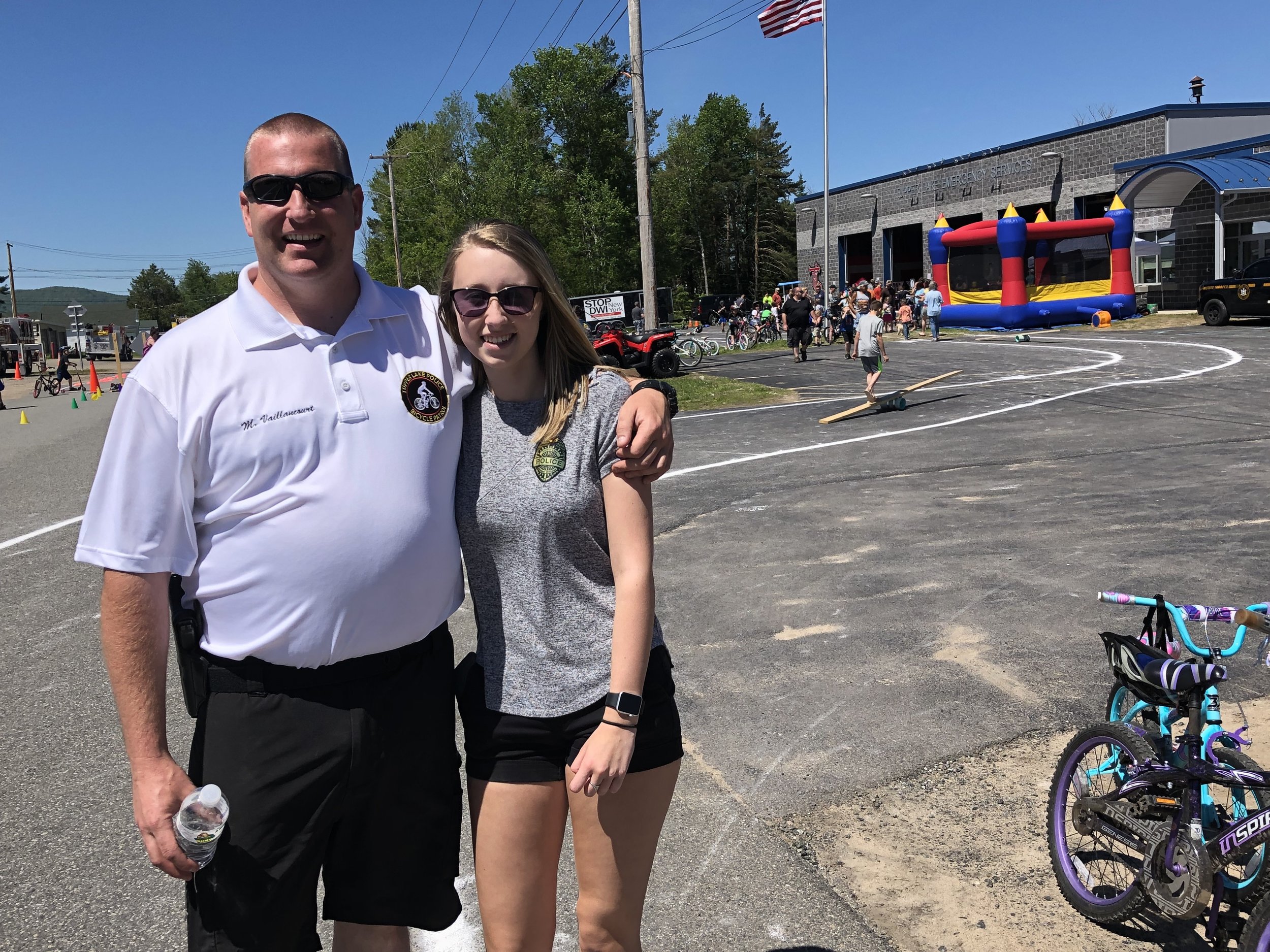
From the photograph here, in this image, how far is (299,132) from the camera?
2189 millimetres

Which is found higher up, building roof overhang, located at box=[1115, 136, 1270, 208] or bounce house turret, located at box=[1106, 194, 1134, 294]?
building roof overhang, located at box=[1115, 136, 1270, 208]

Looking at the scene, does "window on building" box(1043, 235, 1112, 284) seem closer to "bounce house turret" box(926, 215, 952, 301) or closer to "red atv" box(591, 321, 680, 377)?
"bounce house turret" box(926, 215, 952, 301)

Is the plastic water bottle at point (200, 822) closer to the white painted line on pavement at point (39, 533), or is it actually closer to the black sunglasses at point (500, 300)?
the black sunglasses at point (500, 300)

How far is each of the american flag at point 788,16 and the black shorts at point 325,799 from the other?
29.4 metres

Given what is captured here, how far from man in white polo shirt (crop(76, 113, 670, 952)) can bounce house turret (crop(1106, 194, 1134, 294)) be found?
109 ft

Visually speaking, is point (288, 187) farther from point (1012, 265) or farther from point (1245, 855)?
point (1012, 265)

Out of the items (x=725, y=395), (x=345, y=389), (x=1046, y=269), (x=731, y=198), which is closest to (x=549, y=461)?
(x=345, y=389)

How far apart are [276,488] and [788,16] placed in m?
30.2

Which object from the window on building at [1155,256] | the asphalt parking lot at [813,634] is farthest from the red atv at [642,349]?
the window on building at [1155,256]

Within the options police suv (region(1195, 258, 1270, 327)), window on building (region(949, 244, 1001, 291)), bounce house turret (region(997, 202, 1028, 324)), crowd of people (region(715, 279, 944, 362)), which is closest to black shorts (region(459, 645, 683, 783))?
crowd of people (region(715, 279, 944, 362))

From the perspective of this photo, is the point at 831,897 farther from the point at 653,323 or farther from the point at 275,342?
the point at 653,323

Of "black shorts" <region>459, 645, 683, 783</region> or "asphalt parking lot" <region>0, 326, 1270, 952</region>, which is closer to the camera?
"black shorts" <region>459, 645, 683, 783</region>

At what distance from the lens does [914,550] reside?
7.18 metres

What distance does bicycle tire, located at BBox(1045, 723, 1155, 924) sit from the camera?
9.82 feet
